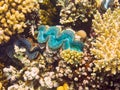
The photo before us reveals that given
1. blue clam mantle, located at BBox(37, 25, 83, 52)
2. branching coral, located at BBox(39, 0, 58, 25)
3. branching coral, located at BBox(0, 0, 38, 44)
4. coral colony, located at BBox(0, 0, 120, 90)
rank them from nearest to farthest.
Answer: coral colony, located at BBox(0, 0, 120, 90), blue clam mantle, located at BBox(37, 25, 83, 52), branching coral, located at BBox(0, 0, 38, 44), branching coral, located at BBox(39, 0, 58, 25)

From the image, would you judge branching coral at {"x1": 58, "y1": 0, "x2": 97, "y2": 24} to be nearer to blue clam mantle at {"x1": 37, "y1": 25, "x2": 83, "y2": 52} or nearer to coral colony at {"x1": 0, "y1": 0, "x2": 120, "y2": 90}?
coral colony at {"x1": 0, "y1": 0, "x2": 120, "y2": 90}

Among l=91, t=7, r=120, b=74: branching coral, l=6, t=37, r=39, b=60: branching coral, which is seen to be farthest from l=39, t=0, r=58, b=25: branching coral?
l=91, t=7, r=120, b=74: branching coral

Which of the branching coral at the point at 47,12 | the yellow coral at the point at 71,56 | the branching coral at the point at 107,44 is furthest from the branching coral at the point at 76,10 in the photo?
the yellow coral at the point at 71,56

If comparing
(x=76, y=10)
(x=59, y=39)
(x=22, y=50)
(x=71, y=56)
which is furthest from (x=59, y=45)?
(x=76, y=10)

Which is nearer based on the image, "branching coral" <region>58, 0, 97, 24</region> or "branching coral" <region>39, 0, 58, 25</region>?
"branching coral" <region>58, 0, 97, 24</region>

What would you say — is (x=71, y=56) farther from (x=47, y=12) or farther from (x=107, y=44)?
(x=47, y=12)

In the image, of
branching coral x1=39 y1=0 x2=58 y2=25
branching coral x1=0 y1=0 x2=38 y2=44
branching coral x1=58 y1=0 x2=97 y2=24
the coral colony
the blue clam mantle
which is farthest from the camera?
branching coral x1=39 y1=0 x2=58 y2=25
